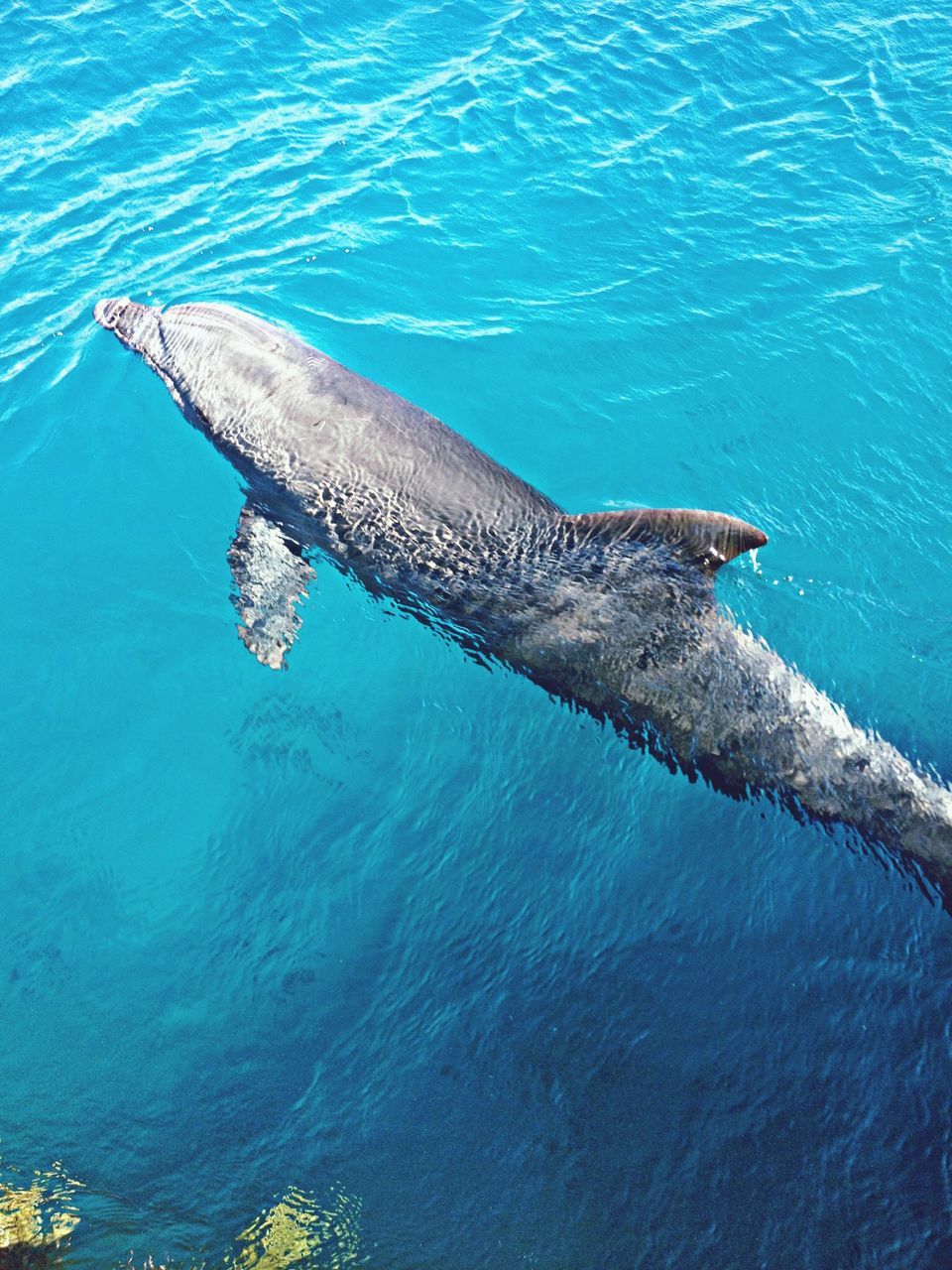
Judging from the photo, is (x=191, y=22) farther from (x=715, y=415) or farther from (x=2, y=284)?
(x=715, y=415)

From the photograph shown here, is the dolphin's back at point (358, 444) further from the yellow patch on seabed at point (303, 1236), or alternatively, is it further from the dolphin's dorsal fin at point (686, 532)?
the yellow patch on seabed at point (303, 1236)

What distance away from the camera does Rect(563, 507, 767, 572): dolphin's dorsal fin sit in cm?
741

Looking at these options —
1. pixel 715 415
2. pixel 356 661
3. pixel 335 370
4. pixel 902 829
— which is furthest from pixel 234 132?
pixel 902 829

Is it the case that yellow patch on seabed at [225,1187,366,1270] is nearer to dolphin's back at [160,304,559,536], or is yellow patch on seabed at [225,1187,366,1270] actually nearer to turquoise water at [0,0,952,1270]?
turquoise water at [0,0,952,1270]

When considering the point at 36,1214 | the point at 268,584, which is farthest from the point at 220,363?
the point at 36,1214

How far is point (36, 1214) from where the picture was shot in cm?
718

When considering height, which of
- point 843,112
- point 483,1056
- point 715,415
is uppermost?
point 843,112

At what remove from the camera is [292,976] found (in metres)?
8.26

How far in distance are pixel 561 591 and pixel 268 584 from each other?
3.07 metres

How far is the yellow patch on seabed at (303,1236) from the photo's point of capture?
6.88 meters

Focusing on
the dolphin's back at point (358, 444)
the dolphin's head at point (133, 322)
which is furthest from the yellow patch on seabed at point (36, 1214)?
the dolphin's head at point (133, 322)

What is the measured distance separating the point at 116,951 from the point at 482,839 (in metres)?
3.22

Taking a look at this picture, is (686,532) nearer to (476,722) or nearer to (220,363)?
(476,722)

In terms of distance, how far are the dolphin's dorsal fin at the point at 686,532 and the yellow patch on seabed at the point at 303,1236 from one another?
5250 mm
